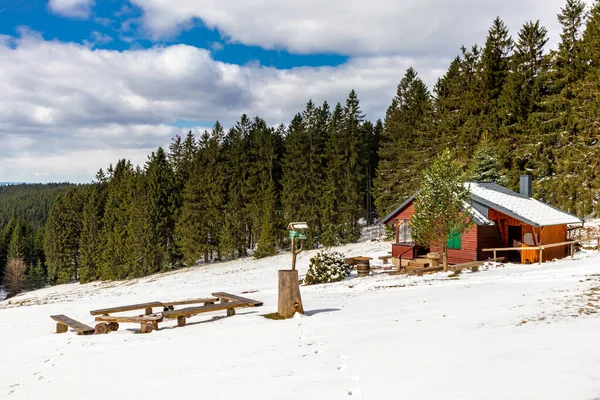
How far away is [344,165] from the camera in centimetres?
5391

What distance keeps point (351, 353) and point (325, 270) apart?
16.0 metres

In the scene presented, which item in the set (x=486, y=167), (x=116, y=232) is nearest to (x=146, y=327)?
(x=486, y=167)

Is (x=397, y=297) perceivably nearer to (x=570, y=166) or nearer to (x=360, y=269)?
(x=360, y=269)

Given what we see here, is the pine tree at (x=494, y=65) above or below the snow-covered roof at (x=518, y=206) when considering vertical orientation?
above

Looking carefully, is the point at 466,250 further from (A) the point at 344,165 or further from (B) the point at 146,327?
(A) the point at 344,165

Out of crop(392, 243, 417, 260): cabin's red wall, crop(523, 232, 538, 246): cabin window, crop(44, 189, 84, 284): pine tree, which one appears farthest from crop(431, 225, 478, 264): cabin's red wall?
crop(44, 189, 84, 284): pine tree

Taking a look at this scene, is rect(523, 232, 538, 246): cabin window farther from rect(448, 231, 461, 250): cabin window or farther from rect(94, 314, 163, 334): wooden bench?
rect(94, 314, 163, 334): wooden bench

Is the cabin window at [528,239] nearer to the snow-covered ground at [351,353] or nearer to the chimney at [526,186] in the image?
the chimney at [526,186]

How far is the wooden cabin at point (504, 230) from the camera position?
25.9 m

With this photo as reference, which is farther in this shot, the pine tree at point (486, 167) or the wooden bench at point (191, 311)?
the pine tree at point (486, 167)

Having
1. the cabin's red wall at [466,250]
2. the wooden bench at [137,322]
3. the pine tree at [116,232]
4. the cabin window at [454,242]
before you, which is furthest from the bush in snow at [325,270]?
the pine tree at [116,232]

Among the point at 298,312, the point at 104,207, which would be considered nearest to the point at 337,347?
the point at 298,312

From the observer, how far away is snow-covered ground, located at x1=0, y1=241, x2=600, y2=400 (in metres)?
6.27

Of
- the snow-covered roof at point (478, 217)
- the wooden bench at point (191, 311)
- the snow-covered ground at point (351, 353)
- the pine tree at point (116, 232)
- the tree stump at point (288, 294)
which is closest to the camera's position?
the snow-covered ground at point (351, 353)
